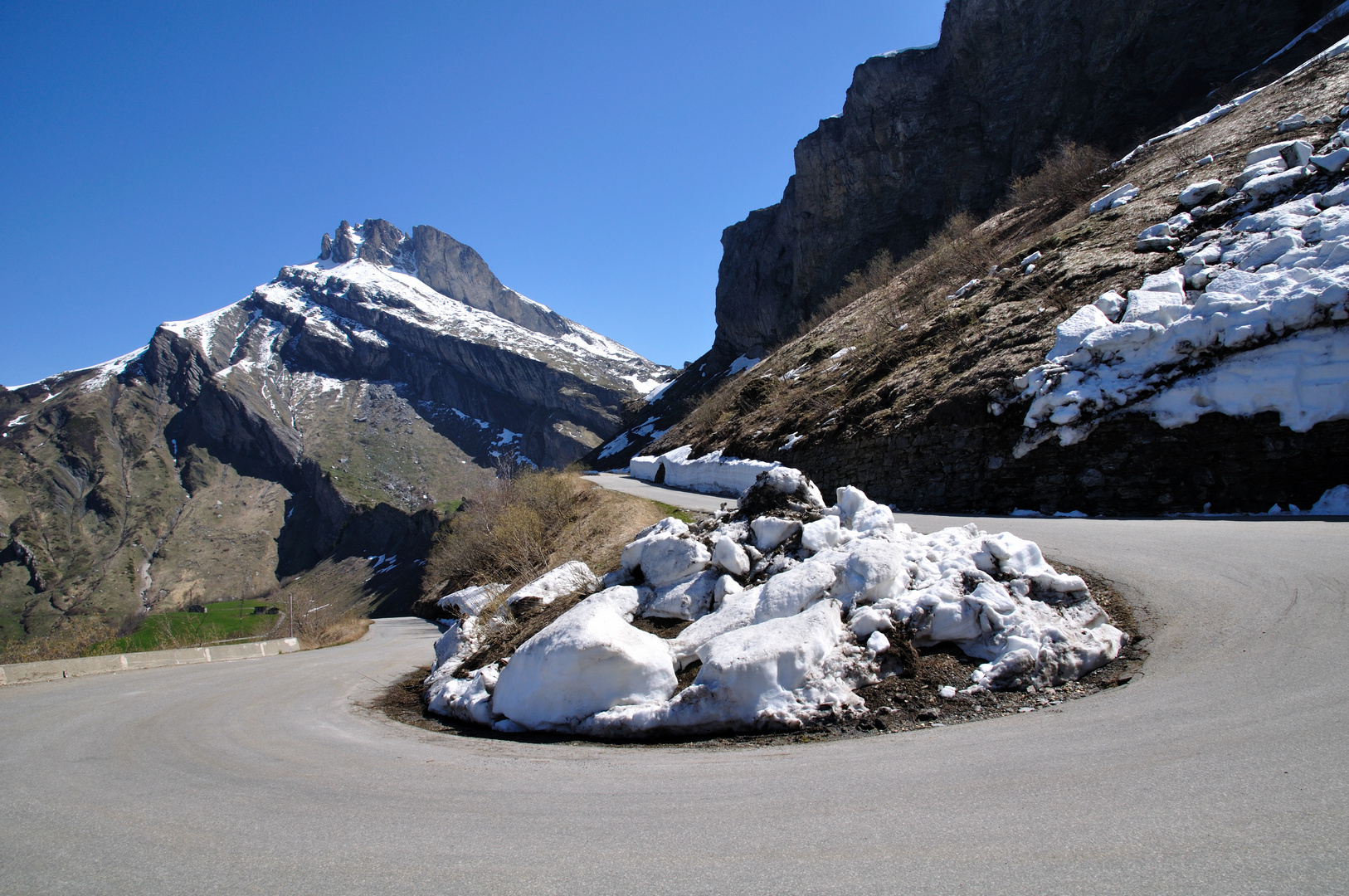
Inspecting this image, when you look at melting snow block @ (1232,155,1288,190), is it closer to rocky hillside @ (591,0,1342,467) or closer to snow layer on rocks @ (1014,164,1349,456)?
snow layer on rocks @ (1014,164,1349,456)

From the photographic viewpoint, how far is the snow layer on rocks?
920cm

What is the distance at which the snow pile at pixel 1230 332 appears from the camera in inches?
363

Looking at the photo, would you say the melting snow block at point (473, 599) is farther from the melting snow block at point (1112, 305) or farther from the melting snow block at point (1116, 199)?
the melting snow block at point (1116, 199)

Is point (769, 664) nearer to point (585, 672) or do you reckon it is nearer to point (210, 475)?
point (585, 672)

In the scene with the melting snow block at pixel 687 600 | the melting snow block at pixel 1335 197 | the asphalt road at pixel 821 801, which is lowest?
the asphalt road at pixel 821 801

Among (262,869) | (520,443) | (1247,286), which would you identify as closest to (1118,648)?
(262,869)

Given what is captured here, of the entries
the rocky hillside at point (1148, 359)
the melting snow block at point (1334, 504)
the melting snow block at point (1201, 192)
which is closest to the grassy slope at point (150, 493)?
the rocky hillside at point (1148, 359)

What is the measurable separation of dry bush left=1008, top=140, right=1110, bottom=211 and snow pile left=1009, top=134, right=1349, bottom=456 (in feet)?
46.0

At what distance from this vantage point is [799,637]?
545 cm

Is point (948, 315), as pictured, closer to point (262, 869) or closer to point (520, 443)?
point (262, 869)

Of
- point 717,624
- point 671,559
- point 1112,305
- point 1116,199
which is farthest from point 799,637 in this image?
point 1116,199

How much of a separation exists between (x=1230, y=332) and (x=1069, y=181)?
78.3ft

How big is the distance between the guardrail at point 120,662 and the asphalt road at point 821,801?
7207 mm

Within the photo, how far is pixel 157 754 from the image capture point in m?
5.93
